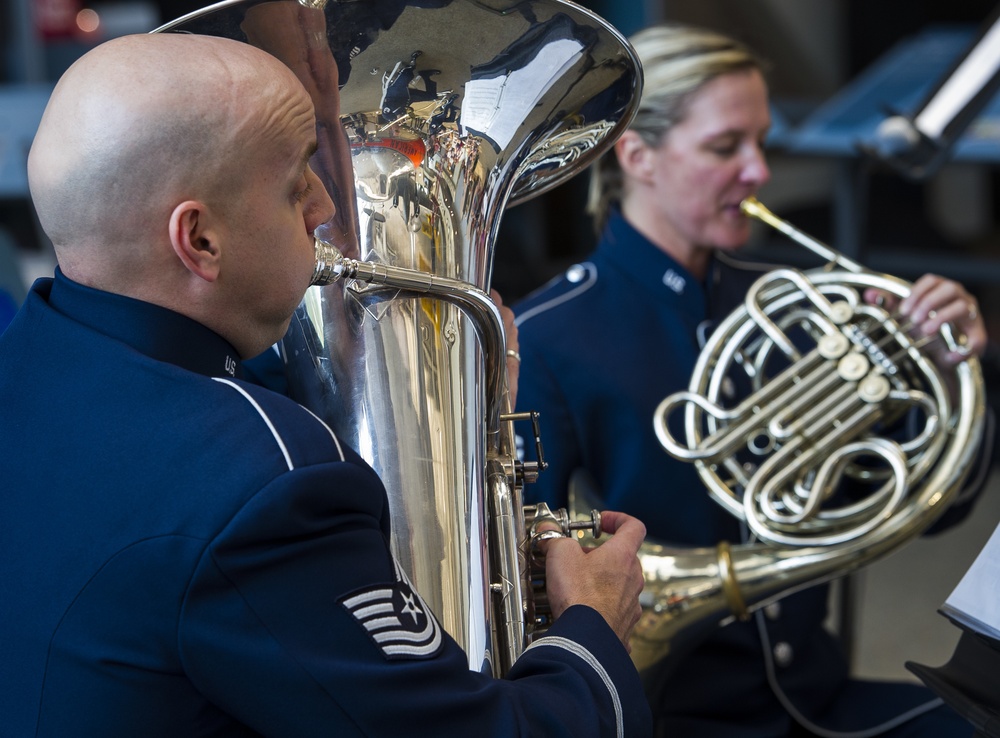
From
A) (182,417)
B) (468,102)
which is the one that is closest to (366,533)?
(182,417)

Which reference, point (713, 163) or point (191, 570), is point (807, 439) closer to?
point (713, 163)

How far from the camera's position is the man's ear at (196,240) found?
0.81 m

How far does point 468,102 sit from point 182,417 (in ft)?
1.42

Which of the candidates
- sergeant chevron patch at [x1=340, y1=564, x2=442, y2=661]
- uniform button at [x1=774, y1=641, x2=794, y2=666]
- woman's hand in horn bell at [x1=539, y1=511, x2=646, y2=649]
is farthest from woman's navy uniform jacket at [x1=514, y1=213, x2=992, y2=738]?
sergeant chevron patch at [x1=340, y1=564, x2=442, y2=661]

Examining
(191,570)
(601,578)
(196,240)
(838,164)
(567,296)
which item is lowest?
(838,164)

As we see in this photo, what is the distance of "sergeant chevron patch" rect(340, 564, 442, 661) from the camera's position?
2.57ft

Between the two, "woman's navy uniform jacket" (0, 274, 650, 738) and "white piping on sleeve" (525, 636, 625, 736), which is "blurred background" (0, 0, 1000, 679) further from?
"woman's navy uniform jacket" (0, 274, 650, 738)

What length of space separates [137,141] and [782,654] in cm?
113

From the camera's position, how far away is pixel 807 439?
5.04ft

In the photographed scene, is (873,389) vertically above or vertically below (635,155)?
below

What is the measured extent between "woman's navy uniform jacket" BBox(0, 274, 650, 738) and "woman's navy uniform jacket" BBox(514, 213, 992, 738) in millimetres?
701

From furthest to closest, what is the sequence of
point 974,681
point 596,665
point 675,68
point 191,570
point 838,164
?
point 838,164, point 675,68, point 974,681, point 596,665, point 191,570

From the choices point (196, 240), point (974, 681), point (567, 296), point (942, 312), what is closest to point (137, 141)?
point (196, 240)

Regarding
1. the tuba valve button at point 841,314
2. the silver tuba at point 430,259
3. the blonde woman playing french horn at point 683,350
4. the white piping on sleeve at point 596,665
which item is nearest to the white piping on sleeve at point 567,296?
the blonde woman playing french horn at point 683,350
